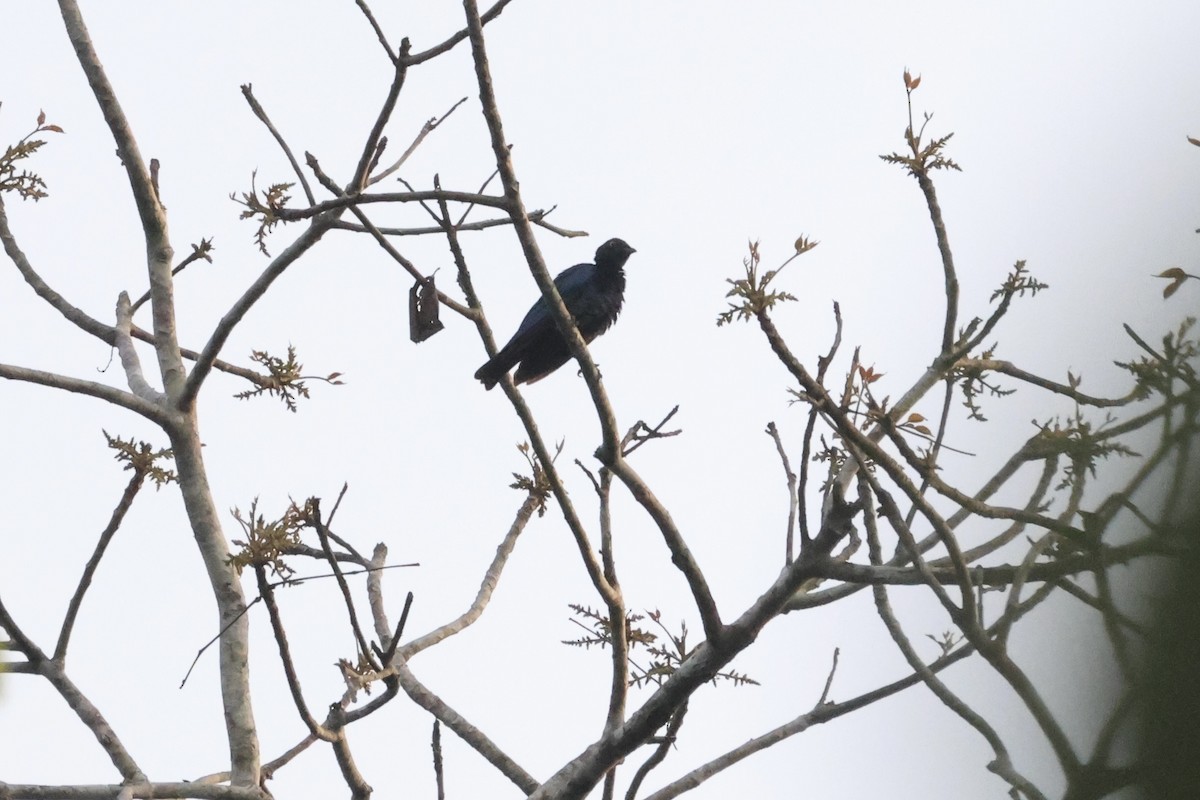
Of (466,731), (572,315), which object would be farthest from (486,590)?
(572,315)

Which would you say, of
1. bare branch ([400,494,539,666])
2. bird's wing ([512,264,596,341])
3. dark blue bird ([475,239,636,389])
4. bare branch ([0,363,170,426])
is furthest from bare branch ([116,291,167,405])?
bird's wing ([512,264,596,341])

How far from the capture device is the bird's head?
9.20m

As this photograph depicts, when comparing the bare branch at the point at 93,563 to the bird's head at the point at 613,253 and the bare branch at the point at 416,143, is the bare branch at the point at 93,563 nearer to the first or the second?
the bare branch at the point at 416,143

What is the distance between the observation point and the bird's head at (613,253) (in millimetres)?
9195

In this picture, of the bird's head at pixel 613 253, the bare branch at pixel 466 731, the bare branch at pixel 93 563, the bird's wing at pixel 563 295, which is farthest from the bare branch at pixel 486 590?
the bird's head at pixel 613 253

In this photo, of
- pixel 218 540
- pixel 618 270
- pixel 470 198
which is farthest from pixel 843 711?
pixel 618 270

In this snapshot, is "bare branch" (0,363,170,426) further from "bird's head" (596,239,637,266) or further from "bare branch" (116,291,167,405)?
"bird's head" (596,239,637,266)

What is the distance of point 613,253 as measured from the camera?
922 centimetres

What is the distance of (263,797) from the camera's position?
14.1ft

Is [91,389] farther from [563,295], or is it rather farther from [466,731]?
[563,295]

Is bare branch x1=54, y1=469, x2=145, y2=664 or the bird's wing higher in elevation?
the bird's wing

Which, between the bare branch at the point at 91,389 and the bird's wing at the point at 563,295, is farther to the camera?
the bird's wing at the point at 563,295

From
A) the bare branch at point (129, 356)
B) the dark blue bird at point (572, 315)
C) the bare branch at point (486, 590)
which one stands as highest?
the dark blue bird at point (572, 315)

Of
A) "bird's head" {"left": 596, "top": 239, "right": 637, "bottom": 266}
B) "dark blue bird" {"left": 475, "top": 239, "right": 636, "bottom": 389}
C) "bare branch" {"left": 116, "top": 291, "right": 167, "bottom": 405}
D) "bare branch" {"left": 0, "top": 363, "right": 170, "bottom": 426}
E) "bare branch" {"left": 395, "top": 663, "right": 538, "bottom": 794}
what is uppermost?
"bird's head" {"left": 596, "top": 239, "right": 637, "bottom": 266}
